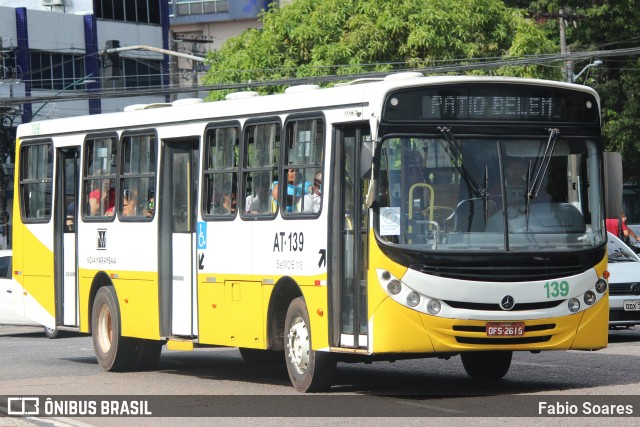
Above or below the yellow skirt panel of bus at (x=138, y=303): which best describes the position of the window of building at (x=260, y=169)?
above

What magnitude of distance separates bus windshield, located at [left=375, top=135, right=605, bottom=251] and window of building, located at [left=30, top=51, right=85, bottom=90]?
151ft

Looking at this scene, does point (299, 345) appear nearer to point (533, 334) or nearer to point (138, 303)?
point (533, 334)

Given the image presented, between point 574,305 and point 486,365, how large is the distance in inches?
70.1

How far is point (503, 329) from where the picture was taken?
13086 mm

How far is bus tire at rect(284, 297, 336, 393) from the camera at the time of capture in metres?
13.8

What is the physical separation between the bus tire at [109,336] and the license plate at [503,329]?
5.98 m

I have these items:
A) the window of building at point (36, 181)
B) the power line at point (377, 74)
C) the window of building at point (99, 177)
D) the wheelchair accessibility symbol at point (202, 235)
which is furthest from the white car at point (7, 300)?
the wheelchair accessibility symbol at point (202, 235)

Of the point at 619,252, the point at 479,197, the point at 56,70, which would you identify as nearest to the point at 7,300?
the point at 619,252

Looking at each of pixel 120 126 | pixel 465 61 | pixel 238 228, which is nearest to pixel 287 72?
pixel 465 61

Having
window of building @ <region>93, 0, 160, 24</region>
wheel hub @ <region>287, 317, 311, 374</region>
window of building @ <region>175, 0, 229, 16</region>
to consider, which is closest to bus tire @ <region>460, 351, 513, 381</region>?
wheel hub @ <region>287, 317, 311, 374</region>

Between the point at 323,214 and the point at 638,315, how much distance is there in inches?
334

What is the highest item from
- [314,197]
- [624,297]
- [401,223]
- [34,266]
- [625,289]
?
[314,197]

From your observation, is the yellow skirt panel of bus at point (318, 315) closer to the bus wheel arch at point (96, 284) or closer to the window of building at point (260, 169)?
the window of building at point (260, 169)

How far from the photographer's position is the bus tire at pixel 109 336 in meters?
17.7
